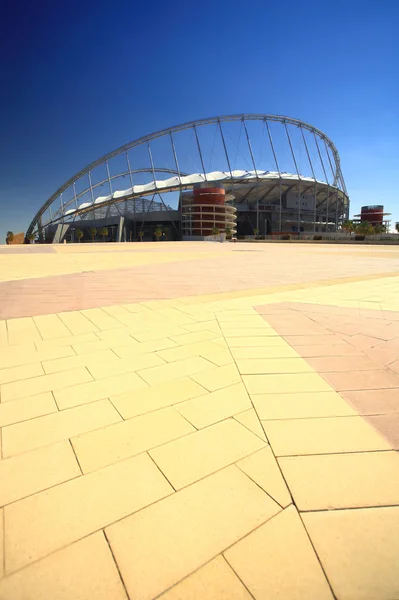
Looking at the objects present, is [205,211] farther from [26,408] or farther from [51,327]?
[26,408]

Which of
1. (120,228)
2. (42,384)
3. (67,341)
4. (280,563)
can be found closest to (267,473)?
(280,563)

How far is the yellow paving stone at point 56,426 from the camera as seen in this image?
2053mm

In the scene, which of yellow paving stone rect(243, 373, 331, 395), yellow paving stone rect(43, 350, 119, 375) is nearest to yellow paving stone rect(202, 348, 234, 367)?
yellow paving stone rect(243, 373, 331, 395)

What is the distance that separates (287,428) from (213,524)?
0.88 metres

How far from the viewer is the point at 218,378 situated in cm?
290

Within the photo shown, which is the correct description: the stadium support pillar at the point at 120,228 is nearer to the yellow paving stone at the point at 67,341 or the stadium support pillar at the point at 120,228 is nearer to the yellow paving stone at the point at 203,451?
the yellow paving stone at the point at 67,341

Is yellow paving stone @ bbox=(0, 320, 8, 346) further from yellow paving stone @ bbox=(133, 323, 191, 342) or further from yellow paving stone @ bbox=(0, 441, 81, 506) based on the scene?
yellow paving stone @ bbox=(0, 441, 81, 506)

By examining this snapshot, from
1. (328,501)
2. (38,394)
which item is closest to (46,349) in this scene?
(38,394)

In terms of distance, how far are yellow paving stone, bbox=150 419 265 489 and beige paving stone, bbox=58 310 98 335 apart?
275 centimetres

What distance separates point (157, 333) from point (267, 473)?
8.82 ft

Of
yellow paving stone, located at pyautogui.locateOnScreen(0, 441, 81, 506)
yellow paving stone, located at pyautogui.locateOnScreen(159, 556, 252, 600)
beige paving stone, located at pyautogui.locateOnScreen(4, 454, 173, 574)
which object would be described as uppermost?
yellow paving stone, located at pyautogui.locateOnScreen(0, 441, 81, 506)

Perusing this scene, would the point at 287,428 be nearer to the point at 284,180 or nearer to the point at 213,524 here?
the point at 213,524

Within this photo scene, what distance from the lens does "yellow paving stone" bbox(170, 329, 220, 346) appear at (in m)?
3.90

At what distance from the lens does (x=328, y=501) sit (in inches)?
62.2
